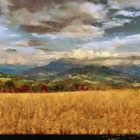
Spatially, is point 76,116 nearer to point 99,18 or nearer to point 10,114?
point 10,114

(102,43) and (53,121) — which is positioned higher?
(102,43)

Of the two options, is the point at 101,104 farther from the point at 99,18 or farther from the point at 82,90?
the point at 99,18

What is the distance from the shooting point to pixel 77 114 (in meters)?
4.12

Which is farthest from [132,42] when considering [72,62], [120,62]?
[72,62]

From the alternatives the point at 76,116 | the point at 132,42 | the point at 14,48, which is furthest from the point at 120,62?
the point at 14,48

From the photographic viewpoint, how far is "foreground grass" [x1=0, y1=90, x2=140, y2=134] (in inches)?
161

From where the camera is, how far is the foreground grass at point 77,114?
4.09 m

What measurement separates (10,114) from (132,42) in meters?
1.08

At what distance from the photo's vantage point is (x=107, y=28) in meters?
4.23

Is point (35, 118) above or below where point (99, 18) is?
below

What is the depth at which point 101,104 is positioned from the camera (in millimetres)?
4133

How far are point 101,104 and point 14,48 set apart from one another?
2.62 ft

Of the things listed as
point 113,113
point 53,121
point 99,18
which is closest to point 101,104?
point 113,113

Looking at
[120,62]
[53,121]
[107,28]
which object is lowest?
[53,121]
